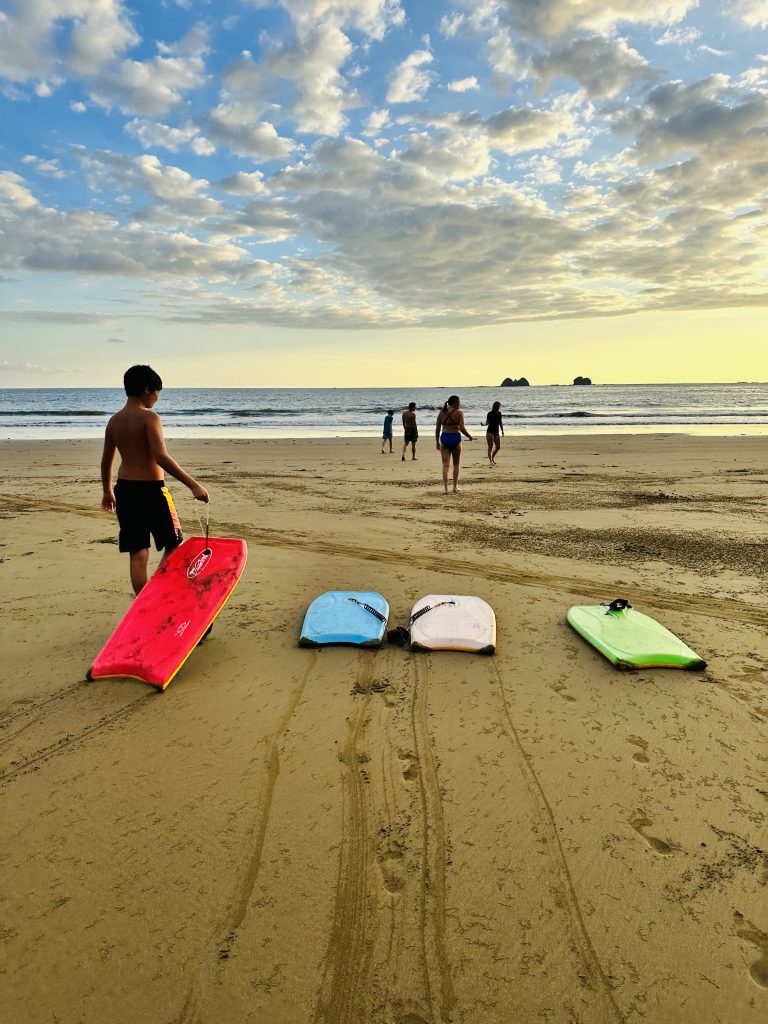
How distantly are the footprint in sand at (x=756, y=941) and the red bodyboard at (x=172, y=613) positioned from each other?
10.1ft

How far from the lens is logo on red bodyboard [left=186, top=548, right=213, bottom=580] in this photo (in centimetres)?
444

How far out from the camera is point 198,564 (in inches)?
177

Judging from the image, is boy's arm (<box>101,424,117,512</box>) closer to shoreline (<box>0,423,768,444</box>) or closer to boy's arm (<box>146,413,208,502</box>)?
boy's arm (<box>146,413,208,502</box>)

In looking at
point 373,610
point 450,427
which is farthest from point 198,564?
point 450,427

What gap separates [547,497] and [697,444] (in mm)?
13581

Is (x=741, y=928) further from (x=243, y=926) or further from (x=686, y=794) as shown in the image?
(x=243, y=926)

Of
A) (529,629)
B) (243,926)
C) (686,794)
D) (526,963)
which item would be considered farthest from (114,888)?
(529,629)

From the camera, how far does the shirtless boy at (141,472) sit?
4020 mm

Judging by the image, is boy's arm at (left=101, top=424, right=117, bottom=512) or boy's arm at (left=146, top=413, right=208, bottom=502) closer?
boy's arm at (left=146, top=413, right=208, bottom=502)

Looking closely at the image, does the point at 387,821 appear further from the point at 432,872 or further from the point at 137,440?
the point at 137,440

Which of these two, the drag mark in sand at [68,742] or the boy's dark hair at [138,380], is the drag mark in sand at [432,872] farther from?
the boy's dark hair at [138,380]

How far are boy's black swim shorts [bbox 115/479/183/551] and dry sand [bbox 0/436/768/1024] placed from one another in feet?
2.91

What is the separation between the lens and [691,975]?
1.88m

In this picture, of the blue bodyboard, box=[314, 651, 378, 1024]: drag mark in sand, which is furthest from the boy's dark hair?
box=[314, 651, 378, 1024]: drag mark in sand
